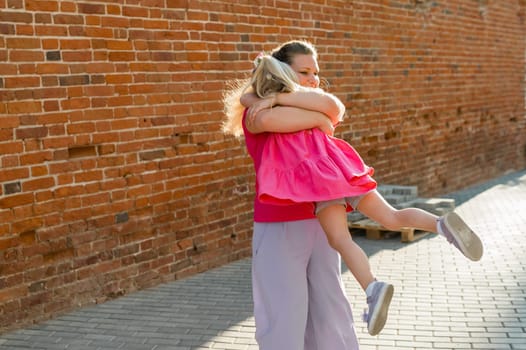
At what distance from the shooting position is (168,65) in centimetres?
599

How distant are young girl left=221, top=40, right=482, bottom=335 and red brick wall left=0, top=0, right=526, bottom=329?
2391 millimetres

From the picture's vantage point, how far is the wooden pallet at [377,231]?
7.36m

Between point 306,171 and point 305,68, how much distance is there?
522 millimetres

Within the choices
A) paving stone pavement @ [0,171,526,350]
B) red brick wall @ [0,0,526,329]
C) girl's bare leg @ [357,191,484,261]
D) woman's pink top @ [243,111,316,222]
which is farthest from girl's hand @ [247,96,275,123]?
red brick wall @ [0,0,526,329]

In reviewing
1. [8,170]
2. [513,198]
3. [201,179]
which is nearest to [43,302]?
[8,170]

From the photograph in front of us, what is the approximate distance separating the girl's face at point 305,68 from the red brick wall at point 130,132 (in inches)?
99.3

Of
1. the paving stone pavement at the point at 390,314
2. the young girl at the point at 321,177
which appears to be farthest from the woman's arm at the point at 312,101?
the paving stone pavement at the point at 390,314

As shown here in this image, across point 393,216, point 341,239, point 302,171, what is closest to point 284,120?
point 302,171

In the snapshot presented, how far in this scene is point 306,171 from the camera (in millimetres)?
3055

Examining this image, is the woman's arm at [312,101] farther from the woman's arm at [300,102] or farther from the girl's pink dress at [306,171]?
the girl's pink dress at [306,171]

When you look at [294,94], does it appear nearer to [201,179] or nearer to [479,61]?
[201,179]

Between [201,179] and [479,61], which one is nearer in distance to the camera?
[201,179]

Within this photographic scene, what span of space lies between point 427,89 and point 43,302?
7.46 meters

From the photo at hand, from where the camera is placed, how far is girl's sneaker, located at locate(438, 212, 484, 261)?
10.6 ft
